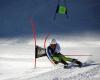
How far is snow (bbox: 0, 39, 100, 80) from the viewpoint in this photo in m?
7.67

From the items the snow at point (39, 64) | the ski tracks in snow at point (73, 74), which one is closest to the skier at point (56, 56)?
the snow at point (39, 64)

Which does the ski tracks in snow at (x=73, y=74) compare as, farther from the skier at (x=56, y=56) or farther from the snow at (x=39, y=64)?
the skier at (x=56, y=56)

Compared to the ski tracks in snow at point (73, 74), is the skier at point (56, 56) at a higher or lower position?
higher

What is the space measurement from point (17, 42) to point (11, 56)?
1912 millimetres

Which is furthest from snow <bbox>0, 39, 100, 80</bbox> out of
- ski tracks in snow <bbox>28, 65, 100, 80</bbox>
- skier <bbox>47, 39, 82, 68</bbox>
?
skier <bbox>47, 39, 82, 68</bbox>

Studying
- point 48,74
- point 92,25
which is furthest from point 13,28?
point 48,74

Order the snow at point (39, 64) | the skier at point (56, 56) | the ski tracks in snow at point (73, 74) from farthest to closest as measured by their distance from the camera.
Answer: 1. the skier at point (56, 56)
2. the snow at point (39, 64)
3. the ski tracks in snow at point (73, 74)

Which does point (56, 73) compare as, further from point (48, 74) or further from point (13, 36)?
point (13, 36)

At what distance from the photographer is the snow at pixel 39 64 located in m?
7.67

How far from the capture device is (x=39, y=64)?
389 inches

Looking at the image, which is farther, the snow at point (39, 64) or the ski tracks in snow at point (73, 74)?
the snow at point (39, 64)

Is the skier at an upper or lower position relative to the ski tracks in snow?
upper

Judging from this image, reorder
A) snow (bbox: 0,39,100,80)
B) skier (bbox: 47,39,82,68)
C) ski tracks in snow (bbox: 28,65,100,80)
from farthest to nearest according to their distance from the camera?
skier (bbox: 47,39,82,68) < snow (bbox: 0,39,100,80) < ski tracks in snow (bbox: 28,65,100,80)

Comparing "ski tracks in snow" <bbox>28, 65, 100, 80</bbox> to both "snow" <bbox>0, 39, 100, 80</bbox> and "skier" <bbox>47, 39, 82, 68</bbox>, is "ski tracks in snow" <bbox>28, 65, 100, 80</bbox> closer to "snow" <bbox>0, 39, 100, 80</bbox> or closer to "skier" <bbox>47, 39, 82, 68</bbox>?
"snow" <bbox>0, 39, 100, 80</bbox>
